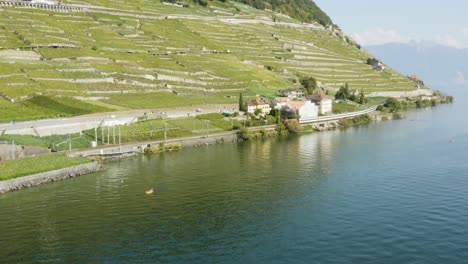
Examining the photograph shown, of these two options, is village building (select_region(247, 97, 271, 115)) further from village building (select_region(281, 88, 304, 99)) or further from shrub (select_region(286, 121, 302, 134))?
village building (select_region(281, 88, 304, 99))

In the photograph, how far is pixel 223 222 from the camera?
55.7m

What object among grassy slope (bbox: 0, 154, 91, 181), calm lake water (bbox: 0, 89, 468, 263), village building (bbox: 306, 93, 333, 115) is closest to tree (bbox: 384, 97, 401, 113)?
village building (bbox: 306, 93, 333, 115)

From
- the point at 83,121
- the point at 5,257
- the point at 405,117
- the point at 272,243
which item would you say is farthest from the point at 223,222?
the point at 405,117

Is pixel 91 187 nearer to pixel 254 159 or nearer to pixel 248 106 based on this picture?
pixel 254 159

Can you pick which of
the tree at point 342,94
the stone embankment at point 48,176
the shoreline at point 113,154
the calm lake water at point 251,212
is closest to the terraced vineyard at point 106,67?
the tree at point 342,94

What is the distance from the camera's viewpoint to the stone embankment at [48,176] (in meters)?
69.5

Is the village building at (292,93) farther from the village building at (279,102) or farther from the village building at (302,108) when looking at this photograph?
the village building at (302,108)

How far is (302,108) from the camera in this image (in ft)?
468

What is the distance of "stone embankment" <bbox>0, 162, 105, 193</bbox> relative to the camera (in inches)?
2736

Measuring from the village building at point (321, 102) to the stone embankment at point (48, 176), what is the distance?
8738 centimetres

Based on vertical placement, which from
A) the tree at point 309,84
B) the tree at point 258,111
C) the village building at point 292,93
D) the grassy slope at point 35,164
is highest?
the tree at point 309,84

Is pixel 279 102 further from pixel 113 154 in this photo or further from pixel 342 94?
pixel 113 154

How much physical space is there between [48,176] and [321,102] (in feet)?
325

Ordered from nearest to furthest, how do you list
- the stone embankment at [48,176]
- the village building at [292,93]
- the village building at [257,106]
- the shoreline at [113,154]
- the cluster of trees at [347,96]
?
the stone embankment at [48,176]
the shoreline at [113,154]
the village building at [257,106]
the village building at [292,93]
the cluster of trees at [347,96]
